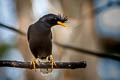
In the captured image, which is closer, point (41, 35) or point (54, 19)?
point (54, 19)

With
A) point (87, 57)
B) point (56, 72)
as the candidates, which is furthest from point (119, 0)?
point (56, 72)

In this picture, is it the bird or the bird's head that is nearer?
the bird's head

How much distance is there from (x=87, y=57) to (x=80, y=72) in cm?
25

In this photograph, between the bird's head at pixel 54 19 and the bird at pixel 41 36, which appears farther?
the bird at pixel 41 36

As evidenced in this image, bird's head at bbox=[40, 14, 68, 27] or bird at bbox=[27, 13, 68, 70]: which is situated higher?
bird's head at bbox=[40, 14, 68, 27]

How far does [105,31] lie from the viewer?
480cm

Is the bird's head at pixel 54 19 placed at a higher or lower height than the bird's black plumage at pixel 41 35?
higher

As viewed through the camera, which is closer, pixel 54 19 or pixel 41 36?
pixel 54 19

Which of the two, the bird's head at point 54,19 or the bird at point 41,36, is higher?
the bird's head at point 54,19

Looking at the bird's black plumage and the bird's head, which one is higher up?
the bird's head

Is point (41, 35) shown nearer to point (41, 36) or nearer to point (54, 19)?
point (41, 36)

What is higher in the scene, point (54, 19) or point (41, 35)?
point (54, 19)

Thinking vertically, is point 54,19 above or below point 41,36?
above

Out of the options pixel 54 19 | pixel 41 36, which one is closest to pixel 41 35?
pixel 41 36
